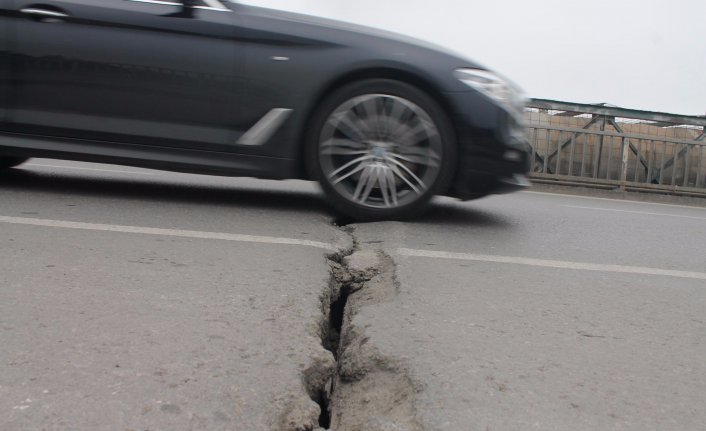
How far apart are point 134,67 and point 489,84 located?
1.93 meters

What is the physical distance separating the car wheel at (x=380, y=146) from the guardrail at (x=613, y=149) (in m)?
6.05

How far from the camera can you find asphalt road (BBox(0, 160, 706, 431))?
1.75m

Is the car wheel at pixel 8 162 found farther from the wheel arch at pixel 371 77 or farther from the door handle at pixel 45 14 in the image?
the wheel arch at pixel 371 77

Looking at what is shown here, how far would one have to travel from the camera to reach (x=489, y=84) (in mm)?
3994

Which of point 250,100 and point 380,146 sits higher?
point 250,100

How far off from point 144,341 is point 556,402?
1.12m

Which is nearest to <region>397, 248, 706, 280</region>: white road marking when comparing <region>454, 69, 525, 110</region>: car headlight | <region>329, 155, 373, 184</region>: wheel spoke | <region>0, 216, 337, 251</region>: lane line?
<region>0, 216, 337, 251</region>: lane line

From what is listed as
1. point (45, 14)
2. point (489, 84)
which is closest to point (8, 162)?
point (45, 14)

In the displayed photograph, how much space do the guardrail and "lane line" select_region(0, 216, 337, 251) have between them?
6835 mm

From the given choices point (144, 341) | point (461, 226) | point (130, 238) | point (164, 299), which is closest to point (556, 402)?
point (144, 341)

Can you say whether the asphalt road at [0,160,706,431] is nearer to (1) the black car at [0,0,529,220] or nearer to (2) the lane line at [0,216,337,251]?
(2) the lane line at [0,216,337,251]

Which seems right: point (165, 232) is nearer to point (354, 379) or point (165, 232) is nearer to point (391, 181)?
point (391, 181)

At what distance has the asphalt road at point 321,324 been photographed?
5.74 feet

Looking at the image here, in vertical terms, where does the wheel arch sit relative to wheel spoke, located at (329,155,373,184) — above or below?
above
